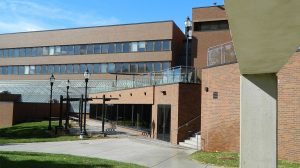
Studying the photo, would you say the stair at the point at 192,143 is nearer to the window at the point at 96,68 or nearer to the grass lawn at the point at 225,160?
the grass lawn at the point at 225,160

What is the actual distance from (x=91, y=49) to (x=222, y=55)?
41201 mm

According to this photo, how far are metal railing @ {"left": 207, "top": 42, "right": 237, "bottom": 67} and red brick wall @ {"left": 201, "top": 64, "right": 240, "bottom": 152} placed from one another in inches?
17.5

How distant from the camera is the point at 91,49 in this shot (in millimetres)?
60219

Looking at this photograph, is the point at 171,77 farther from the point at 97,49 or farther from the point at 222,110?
the point at 97,49

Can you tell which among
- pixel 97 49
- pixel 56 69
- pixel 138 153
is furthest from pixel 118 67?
pixel 138 153

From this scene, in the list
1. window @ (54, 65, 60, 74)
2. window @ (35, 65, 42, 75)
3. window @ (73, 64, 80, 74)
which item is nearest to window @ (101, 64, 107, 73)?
window @ (73, 64, 80, 74)

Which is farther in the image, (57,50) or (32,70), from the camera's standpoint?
(32,70)

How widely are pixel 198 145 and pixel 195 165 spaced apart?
6.53 m

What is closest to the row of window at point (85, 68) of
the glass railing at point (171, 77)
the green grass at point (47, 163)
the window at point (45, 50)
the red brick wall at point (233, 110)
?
the window at point (45, 50)

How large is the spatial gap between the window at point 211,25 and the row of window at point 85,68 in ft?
21.1

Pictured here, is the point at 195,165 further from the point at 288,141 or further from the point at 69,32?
the point at 69,32

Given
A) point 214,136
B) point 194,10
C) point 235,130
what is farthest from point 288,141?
point 194,10

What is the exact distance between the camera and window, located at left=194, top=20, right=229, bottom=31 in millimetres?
47406

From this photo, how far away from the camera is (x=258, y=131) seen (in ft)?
25.7
